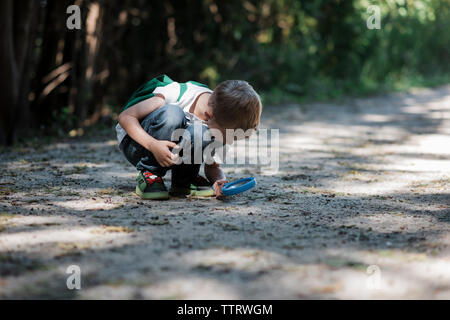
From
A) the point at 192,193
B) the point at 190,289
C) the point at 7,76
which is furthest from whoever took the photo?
the point at 7,76

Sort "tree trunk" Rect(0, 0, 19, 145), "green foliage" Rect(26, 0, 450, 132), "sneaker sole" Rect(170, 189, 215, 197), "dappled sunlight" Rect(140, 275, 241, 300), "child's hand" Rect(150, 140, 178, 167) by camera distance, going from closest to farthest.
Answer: "dappled sunlight" Rect(140, 275, 241, 300)
"child's hand" Rect(150, 140, 178, 167)
"sneaker sole" Rect(170, 189, 215, 197)
"tree trunk" Rect(0, 0, 19, 145)
"green foliage" Rect(26, 0, 450, 132)

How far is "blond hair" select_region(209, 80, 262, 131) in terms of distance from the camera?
2363mm

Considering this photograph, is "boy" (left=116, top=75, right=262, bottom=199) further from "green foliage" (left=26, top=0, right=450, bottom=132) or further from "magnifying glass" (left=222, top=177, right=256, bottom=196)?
"green foliage" (left=26, top=0, right=450, bottom=132)

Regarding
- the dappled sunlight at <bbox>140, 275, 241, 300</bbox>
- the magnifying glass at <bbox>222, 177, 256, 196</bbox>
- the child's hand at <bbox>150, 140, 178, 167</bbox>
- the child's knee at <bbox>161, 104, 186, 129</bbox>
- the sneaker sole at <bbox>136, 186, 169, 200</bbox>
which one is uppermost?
the child's knee at <bbox>161, 104, 186, 129</bbox>

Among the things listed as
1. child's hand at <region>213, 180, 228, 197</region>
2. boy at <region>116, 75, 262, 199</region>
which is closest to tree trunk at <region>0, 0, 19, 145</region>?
boy at <region>116, 75, 262, 199</region>

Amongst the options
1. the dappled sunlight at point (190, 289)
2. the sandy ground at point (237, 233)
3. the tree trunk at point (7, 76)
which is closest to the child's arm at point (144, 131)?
the sandy ground at point (237, 233)

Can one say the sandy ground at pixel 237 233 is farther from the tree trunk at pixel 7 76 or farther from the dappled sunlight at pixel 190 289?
the tree trunk at pixel 7 76

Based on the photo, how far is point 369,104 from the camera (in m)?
8.45

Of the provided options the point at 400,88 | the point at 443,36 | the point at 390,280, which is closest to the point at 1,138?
the point at 390,280

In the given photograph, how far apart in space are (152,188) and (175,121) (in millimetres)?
328

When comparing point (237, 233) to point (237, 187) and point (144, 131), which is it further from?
point (144, 131)

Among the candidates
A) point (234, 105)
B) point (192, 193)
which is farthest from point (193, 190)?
point (234, 105)

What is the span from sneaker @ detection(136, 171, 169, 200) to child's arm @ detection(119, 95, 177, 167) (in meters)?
0.11

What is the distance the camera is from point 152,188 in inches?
96.3
